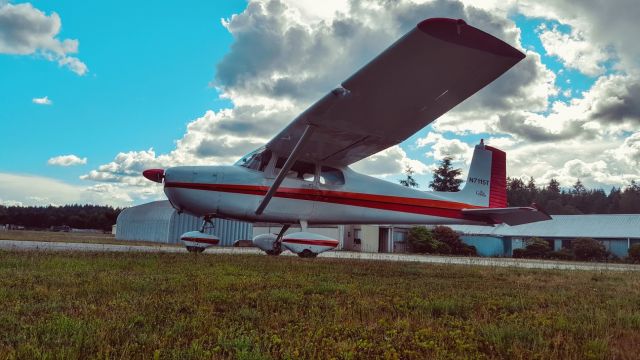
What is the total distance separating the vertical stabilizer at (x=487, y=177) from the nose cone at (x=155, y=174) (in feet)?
29.3

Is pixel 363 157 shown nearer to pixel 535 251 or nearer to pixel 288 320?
pixel 288 320

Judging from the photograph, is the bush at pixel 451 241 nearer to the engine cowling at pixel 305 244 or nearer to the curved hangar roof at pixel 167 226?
the curved hangar roof at pixel 167 226

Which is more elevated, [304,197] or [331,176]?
[331,176]

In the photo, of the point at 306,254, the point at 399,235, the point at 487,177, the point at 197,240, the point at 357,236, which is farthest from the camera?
the point at 399,235

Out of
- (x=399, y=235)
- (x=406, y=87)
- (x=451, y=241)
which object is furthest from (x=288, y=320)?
(x=399, y=235)

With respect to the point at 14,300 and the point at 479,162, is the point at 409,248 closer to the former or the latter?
the point at 479,162

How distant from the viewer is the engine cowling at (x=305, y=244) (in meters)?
10.7

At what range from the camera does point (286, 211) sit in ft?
36.4

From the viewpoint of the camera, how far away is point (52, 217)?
101812 millimetres

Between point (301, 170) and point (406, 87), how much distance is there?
14.4ft

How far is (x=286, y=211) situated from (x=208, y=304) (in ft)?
24.6

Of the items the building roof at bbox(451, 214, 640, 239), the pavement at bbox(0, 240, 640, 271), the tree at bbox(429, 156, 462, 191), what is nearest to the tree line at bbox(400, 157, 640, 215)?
the tree at bbox(429, 156, 462, 191)

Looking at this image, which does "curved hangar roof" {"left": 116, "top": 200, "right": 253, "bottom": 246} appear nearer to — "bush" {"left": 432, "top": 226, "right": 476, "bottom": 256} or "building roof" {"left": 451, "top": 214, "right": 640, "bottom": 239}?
"bush" {"left": 432, "top": 226, "right": 476, "bottom": 256}

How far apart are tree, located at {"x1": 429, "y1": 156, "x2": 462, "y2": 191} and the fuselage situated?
2470 inches
